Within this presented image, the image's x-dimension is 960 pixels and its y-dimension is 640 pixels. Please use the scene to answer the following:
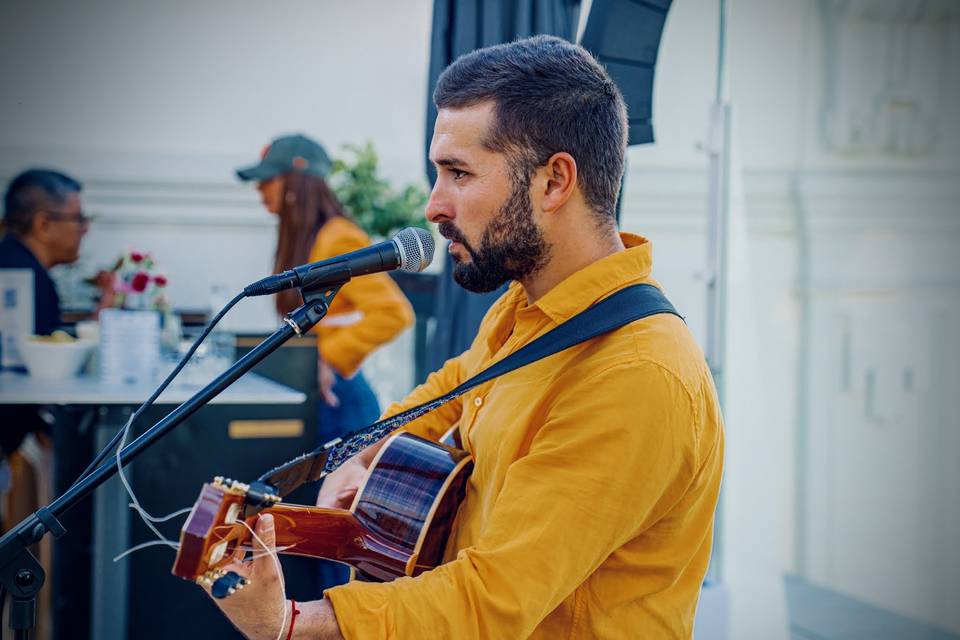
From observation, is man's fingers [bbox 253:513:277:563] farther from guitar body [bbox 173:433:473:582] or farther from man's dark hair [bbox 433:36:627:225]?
man's dark hair [bbox 433:36:627:225]

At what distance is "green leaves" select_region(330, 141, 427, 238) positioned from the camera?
188 inches

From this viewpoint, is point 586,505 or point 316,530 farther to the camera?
point 316,530

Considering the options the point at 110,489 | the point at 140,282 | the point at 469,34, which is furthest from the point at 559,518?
the point at 140,282

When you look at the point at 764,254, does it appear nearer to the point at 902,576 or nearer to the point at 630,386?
the point at 902,576

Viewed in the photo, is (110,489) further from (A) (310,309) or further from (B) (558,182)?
(B) (558,182)

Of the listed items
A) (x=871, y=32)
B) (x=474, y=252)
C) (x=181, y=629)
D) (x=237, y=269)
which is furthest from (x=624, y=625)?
(x=237, y=269)

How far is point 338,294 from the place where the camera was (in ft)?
11.6

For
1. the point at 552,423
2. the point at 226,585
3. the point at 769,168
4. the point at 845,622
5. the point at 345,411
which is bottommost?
the point at 845,622

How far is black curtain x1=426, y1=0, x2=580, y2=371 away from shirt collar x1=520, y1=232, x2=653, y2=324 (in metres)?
0.92

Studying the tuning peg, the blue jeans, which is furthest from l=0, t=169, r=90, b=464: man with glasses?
the tuning peg

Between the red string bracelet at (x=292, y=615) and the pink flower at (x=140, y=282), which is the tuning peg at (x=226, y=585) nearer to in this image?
the red string bracelet at (x=292, y=615)

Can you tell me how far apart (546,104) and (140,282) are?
2412 millimetres

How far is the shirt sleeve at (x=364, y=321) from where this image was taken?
11.2 feet

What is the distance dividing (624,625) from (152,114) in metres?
4.71
